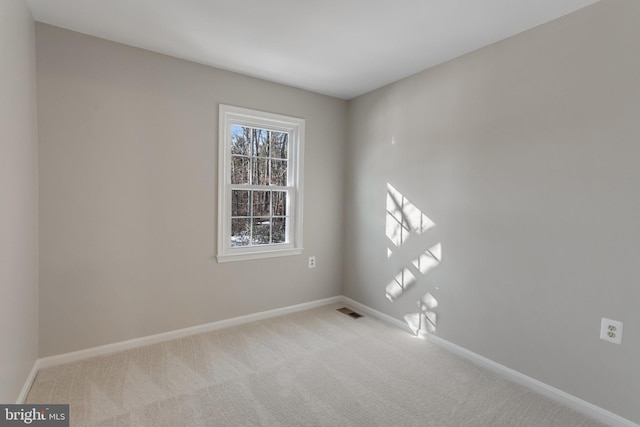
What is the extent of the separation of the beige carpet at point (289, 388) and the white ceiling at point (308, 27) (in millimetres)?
2475

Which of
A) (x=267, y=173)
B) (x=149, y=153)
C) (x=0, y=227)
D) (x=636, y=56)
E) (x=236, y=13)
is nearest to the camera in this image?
(x=0, y=227)

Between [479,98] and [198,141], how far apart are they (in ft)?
7.89

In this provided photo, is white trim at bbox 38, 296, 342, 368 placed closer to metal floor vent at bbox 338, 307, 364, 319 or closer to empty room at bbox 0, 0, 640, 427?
empty room at bbox 0, 0, 640, 427

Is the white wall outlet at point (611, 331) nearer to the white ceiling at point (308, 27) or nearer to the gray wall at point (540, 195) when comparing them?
the gray wall at point (540, 195)

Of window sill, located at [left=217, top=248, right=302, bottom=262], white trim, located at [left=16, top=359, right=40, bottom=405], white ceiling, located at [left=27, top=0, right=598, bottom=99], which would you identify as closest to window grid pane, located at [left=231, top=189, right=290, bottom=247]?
window sill, located at [left=217, top=248, right=302, bottom=262]

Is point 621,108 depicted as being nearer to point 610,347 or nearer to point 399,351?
point 610,347

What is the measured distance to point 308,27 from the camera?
221cm

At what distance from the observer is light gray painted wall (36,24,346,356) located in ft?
7.45

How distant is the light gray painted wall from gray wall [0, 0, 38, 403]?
0.44 ft

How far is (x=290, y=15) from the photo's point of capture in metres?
2.07

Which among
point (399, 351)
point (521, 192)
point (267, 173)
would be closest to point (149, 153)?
point (267, 173)

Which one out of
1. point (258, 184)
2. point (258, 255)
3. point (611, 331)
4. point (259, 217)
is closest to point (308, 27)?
point (258, 184)

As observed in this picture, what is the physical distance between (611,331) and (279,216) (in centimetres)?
278

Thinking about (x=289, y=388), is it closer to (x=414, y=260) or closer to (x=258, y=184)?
(x=414, y=260)
